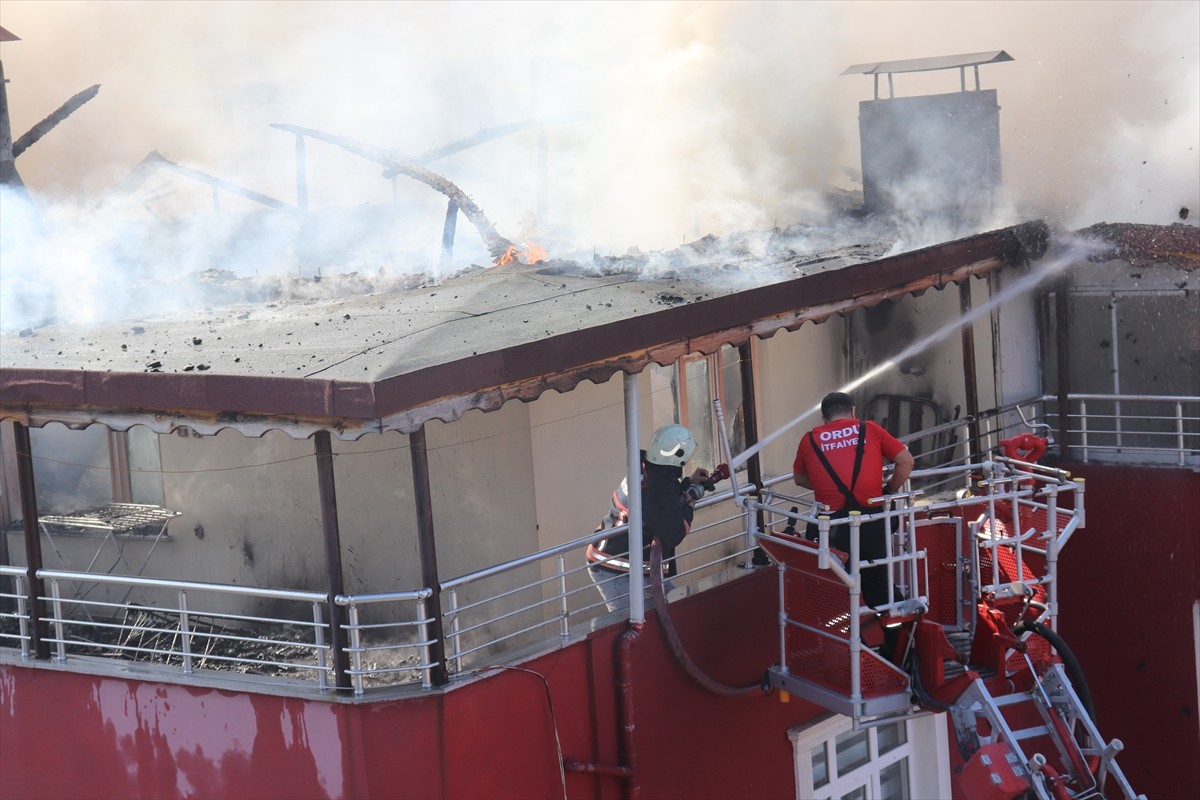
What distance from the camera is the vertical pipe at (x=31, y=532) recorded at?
293 inches

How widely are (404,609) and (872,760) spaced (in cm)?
375

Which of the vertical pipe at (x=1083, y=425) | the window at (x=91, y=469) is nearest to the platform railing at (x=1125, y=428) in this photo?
the vertical pipe at (x=1083, y=425)

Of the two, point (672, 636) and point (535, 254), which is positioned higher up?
point (535, 254)

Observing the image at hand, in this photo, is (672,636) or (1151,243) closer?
(672,636)

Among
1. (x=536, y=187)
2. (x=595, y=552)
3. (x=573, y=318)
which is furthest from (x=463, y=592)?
(x=536, y=187)

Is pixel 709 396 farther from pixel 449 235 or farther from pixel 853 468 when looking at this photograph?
pixel 449 235

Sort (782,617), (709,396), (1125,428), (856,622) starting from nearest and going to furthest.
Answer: (856,622) → (782,617) → (709,396) → (1125,428)

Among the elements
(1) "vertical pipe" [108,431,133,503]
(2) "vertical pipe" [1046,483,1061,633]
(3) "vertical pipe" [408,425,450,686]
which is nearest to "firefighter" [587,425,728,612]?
(3) "vertical pipe" [408,425,450,686]

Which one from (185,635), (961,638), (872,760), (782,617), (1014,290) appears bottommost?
(872,760)

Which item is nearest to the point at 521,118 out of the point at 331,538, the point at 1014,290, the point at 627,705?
the point at 1014,290

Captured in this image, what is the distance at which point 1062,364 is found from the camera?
35.6 feet

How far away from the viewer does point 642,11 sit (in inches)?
920

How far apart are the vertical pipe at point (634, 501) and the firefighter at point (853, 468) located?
1.03m

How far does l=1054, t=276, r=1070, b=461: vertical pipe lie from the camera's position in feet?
35.6
